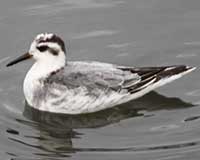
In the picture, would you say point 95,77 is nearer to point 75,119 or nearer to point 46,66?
point 75,119

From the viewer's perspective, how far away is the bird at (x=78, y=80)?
1307cm

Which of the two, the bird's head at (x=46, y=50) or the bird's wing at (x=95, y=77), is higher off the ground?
the bird's head at (x=46, y=50)

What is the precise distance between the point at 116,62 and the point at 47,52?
4.90 feet

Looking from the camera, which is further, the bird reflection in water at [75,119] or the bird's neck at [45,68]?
the bird's neck at [45,68]

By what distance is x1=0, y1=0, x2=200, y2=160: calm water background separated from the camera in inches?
475

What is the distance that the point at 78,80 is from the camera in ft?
42.8

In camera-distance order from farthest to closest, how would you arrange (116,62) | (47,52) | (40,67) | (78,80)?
(116,62), (40,67), (47,52), (78,80)

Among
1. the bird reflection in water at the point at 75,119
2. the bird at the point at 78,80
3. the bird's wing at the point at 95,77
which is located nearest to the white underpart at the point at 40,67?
the bird at the point at 78,80

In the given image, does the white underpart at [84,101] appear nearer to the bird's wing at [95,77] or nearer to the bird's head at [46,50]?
the bird's wing at [95,77]

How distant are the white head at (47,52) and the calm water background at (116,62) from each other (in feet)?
2.46

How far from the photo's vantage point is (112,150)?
1191 cm

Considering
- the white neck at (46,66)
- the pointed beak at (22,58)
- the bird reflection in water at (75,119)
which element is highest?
the pointed beak at (22,58)

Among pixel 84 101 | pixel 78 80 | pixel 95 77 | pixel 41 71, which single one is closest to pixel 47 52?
pixel 41 71

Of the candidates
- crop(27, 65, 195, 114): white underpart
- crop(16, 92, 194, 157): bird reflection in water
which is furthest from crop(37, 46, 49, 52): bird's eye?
crop(16, 92, 194, 157): bird reflection in water
